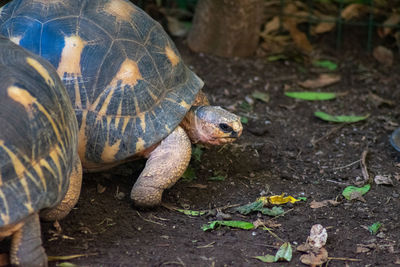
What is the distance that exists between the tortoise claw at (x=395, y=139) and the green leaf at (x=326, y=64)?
4.90 ft

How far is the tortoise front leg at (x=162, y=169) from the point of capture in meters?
3.46

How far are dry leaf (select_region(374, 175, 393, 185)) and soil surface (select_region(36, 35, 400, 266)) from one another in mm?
27

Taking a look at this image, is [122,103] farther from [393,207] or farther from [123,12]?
[393,207]

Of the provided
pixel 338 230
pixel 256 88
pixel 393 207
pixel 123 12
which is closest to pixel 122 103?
pixel 123 12

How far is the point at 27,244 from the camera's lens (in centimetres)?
257

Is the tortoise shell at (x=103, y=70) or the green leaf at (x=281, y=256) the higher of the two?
the tortoise shell at (x=103, y=70)

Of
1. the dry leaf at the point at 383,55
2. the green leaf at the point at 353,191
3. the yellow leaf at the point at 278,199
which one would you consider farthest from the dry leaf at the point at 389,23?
the yellow leaf at the point at 278,199

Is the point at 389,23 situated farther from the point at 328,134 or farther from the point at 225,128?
the point at 225,128

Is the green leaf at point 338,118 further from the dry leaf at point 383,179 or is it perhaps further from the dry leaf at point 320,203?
the dry leaf at point 320,203

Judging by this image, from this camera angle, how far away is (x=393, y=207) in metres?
3.62

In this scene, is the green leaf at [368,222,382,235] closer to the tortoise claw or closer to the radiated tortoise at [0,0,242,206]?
the tortoise claw

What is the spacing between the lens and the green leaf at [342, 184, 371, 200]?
12.3 ft

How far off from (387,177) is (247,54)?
2.26 m

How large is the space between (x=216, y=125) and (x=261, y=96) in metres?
1.51
